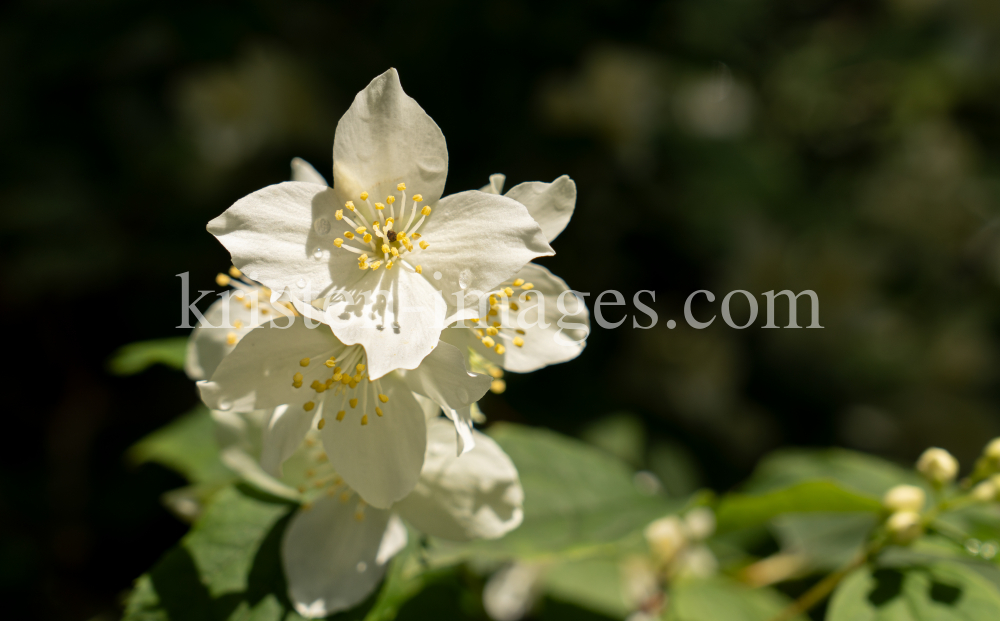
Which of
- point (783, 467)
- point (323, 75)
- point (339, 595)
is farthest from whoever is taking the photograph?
point (323, 75)

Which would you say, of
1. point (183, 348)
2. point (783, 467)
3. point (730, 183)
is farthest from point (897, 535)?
point (730, 183)

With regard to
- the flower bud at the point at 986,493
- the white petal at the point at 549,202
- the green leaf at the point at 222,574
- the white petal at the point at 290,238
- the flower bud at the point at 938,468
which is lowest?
the green leaf at the point at 222,574

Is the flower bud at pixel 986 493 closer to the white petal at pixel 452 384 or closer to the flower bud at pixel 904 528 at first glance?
the flower bud at pixel 904 528

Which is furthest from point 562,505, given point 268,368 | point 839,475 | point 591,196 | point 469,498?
point 591,196

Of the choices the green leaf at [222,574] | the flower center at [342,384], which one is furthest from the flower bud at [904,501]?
the green leaf at [222,574]

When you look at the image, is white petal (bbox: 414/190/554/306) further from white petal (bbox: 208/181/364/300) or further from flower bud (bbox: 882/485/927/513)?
flower bud (bbox: 882/485/927/513)

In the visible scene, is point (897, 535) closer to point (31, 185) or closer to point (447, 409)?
point (447, 409)

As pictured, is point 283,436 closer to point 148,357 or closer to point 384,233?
point 384,233
